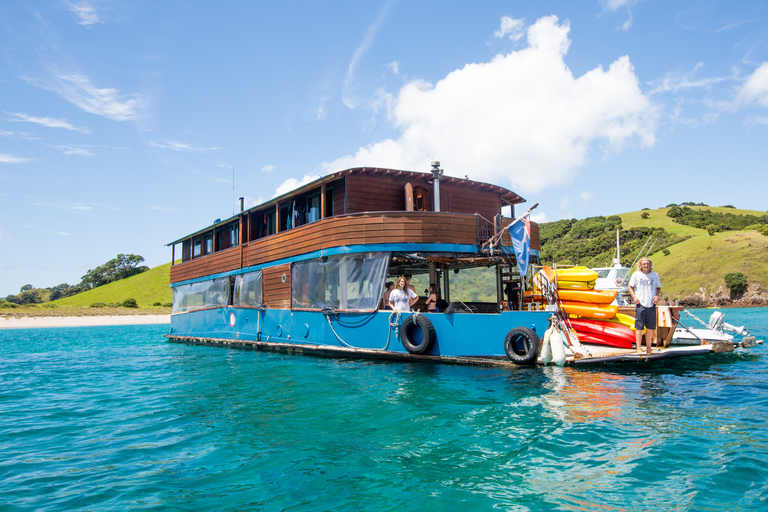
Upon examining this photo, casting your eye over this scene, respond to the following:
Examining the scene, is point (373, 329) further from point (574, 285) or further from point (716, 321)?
point (716, 321)

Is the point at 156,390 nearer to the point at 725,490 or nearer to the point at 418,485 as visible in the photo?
the point at 418,485

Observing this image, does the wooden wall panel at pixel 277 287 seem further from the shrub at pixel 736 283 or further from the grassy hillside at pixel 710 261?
the shrub at pixel 736 283

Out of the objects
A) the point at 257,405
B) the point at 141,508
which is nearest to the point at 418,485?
the point at 141,508

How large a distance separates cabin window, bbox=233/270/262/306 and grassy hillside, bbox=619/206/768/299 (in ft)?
173

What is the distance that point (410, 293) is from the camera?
12109 mm

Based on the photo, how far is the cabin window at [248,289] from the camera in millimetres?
16922

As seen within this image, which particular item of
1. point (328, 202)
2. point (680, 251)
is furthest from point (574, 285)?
point (680, 251)

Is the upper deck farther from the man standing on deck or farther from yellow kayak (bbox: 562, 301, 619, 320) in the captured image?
the man standing on deck

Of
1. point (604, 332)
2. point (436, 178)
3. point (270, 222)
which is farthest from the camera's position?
point (270, 222)

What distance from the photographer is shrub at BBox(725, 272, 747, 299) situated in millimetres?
53062

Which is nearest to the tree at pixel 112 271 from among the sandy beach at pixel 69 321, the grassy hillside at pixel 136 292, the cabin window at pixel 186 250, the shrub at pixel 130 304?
the grassy hillside at pixel 136 292

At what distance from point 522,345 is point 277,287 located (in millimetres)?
8529

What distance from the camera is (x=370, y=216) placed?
40.4 feet

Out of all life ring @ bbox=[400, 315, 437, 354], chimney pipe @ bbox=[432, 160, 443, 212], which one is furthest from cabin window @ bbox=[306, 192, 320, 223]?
life ring @ bbox=[400, 315, 437, 354]
